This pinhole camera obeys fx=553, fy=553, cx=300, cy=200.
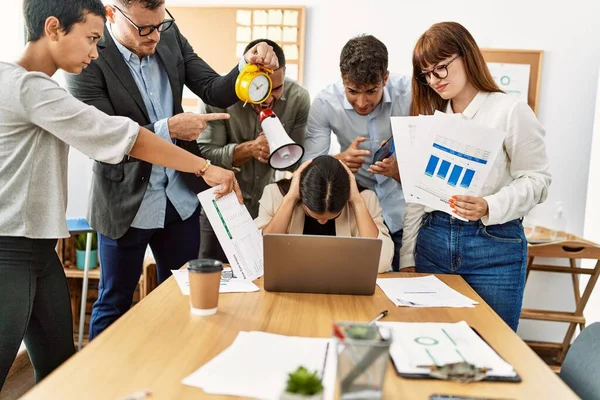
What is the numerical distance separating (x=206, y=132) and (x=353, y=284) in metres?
1.23

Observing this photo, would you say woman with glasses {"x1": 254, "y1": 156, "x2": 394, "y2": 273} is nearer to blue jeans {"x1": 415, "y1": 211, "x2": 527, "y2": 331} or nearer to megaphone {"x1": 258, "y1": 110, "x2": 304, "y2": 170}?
megaphone {"x1": 258, "y1": 110, "x2": 304, "y2": 170}

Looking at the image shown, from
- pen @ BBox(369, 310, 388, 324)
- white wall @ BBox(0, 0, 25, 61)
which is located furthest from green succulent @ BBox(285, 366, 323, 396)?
white wall @ BBox(0, 0, 25, 61)

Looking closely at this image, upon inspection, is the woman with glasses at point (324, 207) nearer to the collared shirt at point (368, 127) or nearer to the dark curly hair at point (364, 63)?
the collared shirt at point (368, 127)

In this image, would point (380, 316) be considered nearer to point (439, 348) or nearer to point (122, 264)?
point (439, 348)

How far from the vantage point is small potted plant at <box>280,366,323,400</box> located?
33.0 inches

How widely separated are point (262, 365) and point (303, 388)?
11.1 inches

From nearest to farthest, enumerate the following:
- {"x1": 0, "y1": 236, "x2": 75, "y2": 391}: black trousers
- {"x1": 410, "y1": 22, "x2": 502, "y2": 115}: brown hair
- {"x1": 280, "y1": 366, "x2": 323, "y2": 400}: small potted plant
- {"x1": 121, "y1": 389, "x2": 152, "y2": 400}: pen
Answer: {"x1": 280, "y1": 366, "x2": 323, "y2": 400}: small potted plant, {"x1": 121, "y1": 389, "x2": 152, "y2": 400}: pen, {"x1": 0, "y1": 236, "x2": 75, "y2": 391}: black trousers, {"x1": 410, "y1": 22, "x2": 502, "y2": 115}: brown hair

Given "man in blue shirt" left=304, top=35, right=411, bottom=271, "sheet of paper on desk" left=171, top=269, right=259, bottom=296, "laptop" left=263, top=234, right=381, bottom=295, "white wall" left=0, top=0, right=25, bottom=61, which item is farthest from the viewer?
"white wall" left=0, top=0, right=25, bottom=61

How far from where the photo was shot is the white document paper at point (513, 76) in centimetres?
331

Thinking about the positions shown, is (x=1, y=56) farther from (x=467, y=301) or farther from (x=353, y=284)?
(x=467, y=301)

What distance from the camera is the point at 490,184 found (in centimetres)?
179

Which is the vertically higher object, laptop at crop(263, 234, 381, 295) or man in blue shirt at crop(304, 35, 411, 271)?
man in blue shirt at crop(304, 35, 411, 271)

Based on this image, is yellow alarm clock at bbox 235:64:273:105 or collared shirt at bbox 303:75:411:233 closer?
yellow alarm clock at bbox 235:64:273:105

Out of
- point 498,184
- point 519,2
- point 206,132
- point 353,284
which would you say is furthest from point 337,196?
point 519,2
